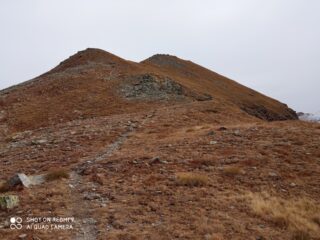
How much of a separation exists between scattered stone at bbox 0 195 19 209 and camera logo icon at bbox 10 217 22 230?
98 cm

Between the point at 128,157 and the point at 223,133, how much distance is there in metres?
7.04

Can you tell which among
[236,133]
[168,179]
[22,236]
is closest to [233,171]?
[168,179]

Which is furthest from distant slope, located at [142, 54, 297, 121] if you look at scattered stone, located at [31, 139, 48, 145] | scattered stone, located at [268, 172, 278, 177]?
scattered stone, located at [268, 172, 278, 177]

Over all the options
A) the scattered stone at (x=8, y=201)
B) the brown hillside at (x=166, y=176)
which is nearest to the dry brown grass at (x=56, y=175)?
the brown hillside at (x=166, y=176)

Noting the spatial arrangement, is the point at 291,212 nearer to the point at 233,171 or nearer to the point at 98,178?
the point at 233,171

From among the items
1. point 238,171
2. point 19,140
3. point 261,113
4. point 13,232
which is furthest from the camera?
point 261,113

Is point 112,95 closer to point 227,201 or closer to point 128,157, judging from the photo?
point 128,157

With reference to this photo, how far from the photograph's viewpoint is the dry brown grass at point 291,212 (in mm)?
12695

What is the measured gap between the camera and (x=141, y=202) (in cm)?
1434

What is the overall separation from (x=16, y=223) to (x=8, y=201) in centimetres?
156

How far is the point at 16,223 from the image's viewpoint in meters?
12.5

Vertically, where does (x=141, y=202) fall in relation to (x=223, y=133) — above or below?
below

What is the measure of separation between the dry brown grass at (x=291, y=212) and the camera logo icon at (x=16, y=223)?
7467 millimetres

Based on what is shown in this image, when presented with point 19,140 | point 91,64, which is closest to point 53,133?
point 19,140
